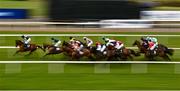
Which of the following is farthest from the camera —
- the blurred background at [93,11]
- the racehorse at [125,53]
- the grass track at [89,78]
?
the blurred background at [93,11]

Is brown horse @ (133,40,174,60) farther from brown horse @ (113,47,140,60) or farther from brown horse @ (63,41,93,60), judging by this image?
brown horse @ (63,41,93,60)

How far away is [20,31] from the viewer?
1766 cm

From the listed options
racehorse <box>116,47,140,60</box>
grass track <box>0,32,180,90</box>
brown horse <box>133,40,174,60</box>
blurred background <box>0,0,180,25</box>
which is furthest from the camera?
blurred background <box>0,0,180,25</box>

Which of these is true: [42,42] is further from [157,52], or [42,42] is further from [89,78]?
[89,78]

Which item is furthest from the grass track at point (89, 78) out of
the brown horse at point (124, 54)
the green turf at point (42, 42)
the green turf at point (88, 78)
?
the green turf at point (42, 42)

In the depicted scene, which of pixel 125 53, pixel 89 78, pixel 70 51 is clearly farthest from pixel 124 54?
pixel 89 78

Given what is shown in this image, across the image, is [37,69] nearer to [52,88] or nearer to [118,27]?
[52,88]

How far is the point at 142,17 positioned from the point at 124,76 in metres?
10.6

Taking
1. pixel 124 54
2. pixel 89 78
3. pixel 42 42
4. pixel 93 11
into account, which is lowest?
pixel 89 78

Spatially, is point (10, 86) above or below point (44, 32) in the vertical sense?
below

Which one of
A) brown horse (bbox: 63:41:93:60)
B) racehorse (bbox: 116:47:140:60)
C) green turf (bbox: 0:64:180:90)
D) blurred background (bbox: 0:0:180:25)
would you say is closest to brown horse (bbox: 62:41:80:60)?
brown horse (bbox: 63:41:93:60)

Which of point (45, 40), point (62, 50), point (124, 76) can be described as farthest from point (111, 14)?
point (124, 76)

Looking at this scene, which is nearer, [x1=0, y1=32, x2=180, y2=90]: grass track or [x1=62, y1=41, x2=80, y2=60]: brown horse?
[x1=0, y1=32, x2=180, y2=90]: grass track

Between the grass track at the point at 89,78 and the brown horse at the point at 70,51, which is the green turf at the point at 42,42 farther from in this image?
the grass track at the point at 89,78
